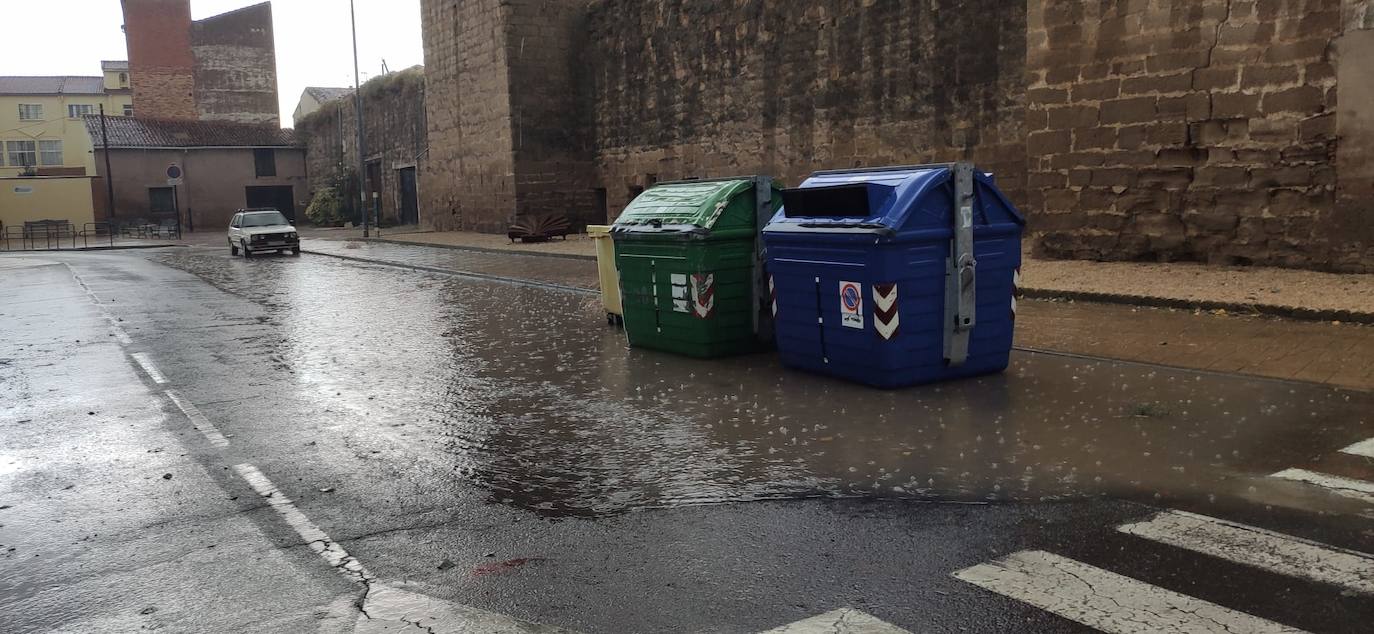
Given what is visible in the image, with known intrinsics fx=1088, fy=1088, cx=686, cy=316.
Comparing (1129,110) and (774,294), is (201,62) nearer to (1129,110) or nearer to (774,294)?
(1129,110)

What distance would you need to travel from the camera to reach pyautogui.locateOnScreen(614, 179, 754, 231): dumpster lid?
914 cm

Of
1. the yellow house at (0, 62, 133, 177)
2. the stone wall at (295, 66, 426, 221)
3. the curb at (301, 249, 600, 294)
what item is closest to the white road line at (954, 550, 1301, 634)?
the curb at (301, 249, 600, 294)

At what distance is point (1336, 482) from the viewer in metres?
5.23

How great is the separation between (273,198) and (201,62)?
16.7 meters

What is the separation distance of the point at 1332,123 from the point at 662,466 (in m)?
9.24

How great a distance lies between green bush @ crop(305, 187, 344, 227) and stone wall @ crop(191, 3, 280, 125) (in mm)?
19467

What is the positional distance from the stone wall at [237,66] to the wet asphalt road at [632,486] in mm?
64087

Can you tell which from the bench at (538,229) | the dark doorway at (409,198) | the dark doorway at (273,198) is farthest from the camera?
the dark doorway at (273,198)

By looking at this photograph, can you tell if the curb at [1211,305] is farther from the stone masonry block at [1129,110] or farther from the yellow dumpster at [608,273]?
the yellow dumpster at [608,273]

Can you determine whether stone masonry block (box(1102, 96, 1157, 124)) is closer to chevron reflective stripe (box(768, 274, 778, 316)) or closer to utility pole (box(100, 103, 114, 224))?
chevron reflective stripe (box(768, 274, 778, 316))

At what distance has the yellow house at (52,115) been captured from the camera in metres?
76.4

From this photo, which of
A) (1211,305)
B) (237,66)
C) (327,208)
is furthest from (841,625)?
(237,66)

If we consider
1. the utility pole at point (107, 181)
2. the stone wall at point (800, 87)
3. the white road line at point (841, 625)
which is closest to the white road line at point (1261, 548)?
the white road line at point (841, 625)

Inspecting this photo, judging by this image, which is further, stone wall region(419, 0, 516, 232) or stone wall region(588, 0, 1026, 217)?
stone wall region(419, 0, 516, 232)
